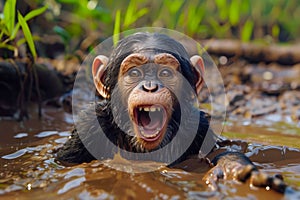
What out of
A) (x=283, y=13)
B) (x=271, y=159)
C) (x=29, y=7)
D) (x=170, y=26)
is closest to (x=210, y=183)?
(x=271, y=159)

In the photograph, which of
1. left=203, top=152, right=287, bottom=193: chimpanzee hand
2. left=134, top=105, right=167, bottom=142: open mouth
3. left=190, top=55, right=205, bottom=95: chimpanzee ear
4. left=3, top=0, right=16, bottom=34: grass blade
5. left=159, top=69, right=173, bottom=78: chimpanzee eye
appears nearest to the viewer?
left=203, top=152, right=287, bottom=193: chimpanzee hand

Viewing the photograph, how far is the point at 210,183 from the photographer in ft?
7.21

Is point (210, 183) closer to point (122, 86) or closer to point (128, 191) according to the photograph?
point (128, 191)

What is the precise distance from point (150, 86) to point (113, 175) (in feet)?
1.79

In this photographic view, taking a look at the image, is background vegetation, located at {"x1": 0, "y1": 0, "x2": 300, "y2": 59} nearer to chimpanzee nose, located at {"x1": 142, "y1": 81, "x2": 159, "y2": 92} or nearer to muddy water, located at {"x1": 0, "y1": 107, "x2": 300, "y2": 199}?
muddy water, located at {"x1": 0, "y1": 107, "x2": 300, "y2": 199}

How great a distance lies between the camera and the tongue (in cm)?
273

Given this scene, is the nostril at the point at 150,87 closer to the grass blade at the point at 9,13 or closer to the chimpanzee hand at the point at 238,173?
the chimpanzee hand at the point at 238,173

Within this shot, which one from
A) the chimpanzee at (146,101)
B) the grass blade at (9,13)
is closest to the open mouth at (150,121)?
the chimpanzee at (146,101)

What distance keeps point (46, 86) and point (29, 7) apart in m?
0.97

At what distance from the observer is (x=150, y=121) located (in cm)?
276

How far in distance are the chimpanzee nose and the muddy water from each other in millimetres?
451

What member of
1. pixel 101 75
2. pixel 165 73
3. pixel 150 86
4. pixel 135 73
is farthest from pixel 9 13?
pixel 150 86

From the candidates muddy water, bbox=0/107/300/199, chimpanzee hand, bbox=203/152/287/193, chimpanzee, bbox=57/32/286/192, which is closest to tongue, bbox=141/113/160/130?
chimpanzee, bbox=57/32/286/192

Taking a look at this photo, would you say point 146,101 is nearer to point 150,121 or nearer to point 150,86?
point 150,86
